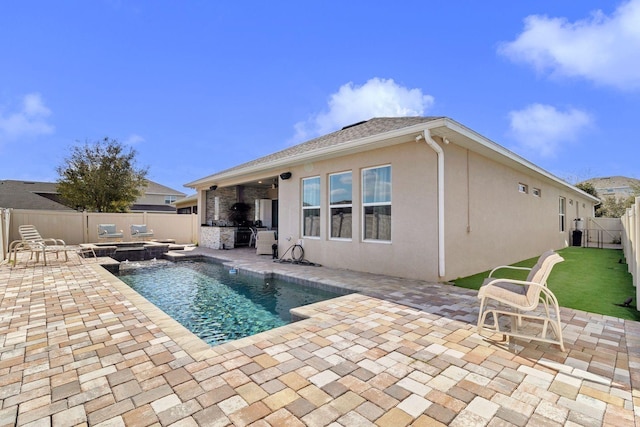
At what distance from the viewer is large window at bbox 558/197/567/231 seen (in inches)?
610

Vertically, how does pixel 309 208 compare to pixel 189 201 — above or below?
below

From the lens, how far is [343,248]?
858 centimetres

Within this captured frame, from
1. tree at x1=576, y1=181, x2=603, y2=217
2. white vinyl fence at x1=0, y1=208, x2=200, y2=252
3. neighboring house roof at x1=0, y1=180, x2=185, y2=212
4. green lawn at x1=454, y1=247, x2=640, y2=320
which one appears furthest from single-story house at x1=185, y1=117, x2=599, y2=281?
neighboring house roof at x1=0, y1=180, x2=185, y2=212

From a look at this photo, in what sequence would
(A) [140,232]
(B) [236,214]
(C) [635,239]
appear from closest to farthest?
(C) [635,239], (A) [140,232], (B) [236,214]

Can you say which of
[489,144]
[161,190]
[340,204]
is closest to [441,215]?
[489,144]

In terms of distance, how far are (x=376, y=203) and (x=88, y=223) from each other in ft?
51.6

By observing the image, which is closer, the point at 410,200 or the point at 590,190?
the point at 410,200

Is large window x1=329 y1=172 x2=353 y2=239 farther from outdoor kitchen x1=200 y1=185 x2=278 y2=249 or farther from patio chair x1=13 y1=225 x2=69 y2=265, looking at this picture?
patio chair x1=13 y1=225 x2=69 y2=265

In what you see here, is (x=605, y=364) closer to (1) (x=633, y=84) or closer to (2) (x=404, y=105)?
(2) (x=404, y=105)

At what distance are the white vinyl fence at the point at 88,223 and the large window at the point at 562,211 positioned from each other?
1974cm

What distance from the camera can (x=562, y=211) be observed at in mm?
15938

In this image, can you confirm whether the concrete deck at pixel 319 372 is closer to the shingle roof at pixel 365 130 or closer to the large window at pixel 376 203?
the large window at pixel 376 203

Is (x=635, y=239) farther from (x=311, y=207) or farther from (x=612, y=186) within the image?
(x=612, y=186)

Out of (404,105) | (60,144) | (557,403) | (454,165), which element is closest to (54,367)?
(557,403)
